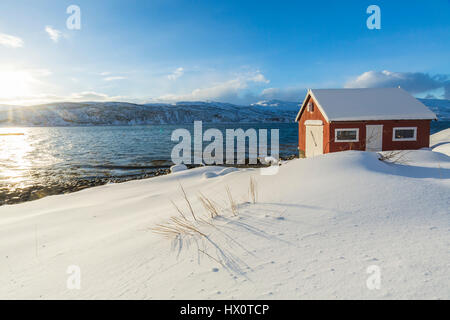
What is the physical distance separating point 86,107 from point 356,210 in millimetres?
182088

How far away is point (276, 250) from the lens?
2918mm

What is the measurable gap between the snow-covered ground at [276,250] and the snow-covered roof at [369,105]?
39.7ft

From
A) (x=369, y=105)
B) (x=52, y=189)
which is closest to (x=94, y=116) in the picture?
(x=52, y=189)

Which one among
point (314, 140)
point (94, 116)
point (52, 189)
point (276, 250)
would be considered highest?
point (94, 116)

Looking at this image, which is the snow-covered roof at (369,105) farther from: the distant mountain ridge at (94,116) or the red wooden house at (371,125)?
the distant mountain ridge at (94,116)

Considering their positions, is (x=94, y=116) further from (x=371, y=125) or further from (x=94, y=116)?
(x=371, y=125)

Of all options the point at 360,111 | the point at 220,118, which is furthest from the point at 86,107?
the point at 360,111

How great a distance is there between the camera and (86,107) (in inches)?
6127

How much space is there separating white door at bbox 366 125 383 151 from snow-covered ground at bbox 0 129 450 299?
12.3 meters

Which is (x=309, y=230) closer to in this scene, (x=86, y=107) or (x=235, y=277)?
(x=235, y=277)

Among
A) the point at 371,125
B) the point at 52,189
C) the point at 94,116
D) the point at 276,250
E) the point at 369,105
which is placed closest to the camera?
the point at 276,250

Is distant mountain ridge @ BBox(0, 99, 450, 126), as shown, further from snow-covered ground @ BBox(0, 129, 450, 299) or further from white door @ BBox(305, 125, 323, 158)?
snow-covered ground @ BBox(0, 129, 450, 299)

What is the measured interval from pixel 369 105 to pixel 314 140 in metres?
4.48

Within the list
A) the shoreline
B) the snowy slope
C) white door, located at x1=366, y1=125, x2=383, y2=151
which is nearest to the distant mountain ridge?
the snowy slope
